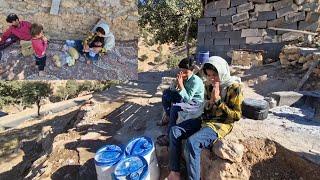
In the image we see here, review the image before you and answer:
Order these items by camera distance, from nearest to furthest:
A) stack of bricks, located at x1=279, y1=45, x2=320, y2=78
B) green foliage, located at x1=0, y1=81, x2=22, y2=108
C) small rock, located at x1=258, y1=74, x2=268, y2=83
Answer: stack of bricks, located at x1=279, y1=45, x2=320, y2=78 < small rock, located at x1=258, y1=74, x2=268, y2=83 < green foliage, located at x1=0, y1=81, x2=22, y2=108

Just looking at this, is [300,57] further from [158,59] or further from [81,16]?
[158,59]

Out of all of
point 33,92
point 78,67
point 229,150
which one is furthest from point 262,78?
point 33,92

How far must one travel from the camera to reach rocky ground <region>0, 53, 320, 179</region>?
12.9 feet

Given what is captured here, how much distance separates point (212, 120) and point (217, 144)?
0.27m

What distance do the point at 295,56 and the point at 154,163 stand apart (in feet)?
16.0

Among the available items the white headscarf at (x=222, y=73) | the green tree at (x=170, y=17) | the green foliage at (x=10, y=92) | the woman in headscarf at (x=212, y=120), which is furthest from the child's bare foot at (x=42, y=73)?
the green foliage at (x=10, y=92)

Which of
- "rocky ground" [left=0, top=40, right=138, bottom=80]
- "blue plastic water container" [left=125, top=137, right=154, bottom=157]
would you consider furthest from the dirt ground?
"rocky ground" [left=0, top=40, right=138, bottom=80]

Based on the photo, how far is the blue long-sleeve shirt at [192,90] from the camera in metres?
4.64

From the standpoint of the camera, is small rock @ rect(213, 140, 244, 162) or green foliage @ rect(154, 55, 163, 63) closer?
small rock @ rect(213, 140, 244, 162)

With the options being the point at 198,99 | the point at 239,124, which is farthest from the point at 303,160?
the point at 198,99

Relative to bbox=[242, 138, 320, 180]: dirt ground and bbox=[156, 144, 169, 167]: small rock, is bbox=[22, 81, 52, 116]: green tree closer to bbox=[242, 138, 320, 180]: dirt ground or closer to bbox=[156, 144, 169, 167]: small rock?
bbox=[156, 144, 169, 167]: small rock

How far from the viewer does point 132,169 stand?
391cm

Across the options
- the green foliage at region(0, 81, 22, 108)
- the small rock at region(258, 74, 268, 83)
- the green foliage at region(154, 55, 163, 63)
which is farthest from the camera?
the green foliage at region(154, 55, 163, 63)

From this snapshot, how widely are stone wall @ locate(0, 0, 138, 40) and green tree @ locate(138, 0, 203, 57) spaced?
18.0 ft
